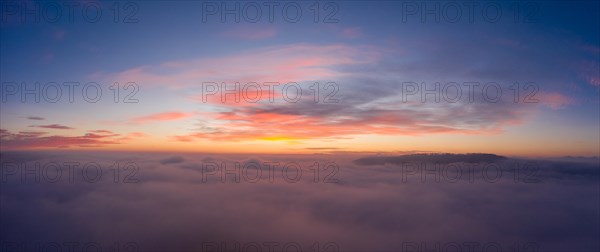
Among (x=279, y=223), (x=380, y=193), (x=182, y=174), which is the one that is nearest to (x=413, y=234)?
(x=380, y=193)

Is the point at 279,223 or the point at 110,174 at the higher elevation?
the point at 110,174

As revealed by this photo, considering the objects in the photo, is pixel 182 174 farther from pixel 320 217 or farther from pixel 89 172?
pixel 320 217

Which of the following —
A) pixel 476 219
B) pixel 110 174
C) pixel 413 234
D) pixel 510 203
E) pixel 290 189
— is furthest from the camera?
pixel 110 174

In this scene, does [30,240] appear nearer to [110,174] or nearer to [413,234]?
A: [110,174]

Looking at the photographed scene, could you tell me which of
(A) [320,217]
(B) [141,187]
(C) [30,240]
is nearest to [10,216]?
(C) [30,240]

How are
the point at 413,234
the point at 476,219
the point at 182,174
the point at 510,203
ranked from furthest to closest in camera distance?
the point at 182,174 → the point at 510,203 → the point at 476,219 → the point at 413,234

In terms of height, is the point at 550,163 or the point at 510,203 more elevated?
the point at 550,163

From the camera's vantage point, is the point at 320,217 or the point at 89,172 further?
the point at 89,172

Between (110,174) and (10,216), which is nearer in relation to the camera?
(10,216)

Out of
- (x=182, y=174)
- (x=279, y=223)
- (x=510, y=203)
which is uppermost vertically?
(x=182, y=174)
